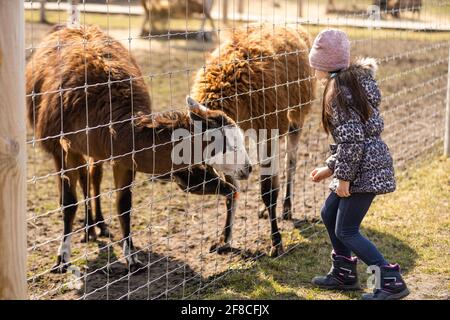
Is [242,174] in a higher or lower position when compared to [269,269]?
higher

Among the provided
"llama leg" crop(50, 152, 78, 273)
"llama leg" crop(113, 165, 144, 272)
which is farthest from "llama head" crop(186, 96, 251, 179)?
"llama leg" crop(50, 152, 78, 273)

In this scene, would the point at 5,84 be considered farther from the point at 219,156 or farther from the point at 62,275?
the point at 62,275

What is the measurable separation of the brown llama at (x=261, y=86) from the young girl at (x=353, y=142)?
1173 mm

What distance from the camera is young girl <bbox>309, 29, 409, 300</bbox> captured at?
4179 mm

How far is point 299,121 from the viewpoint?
21.6 feet

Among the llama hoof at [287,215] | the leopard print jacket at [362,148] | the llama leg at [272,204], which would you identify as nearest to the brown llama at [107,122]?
the llama leg at [272,204]

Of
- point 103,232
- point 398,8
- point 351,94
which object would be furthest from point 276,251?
point 398,8

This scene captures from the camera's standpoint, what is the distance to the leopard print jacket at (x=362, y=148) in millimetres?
4156

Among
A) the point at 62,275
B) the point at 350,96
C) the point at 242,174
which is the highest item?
the point at 350,96

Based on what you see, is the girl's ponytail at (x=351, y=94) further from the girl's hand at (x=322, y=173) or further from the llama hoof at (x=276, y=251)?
the llama hoof at (x=276, y=251)

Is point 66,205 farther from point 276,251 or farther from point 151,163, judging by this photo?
point 276,251

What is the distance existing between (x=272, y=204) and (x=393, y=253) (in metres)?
1.03

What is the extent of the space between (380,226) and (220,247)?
1428 mm
